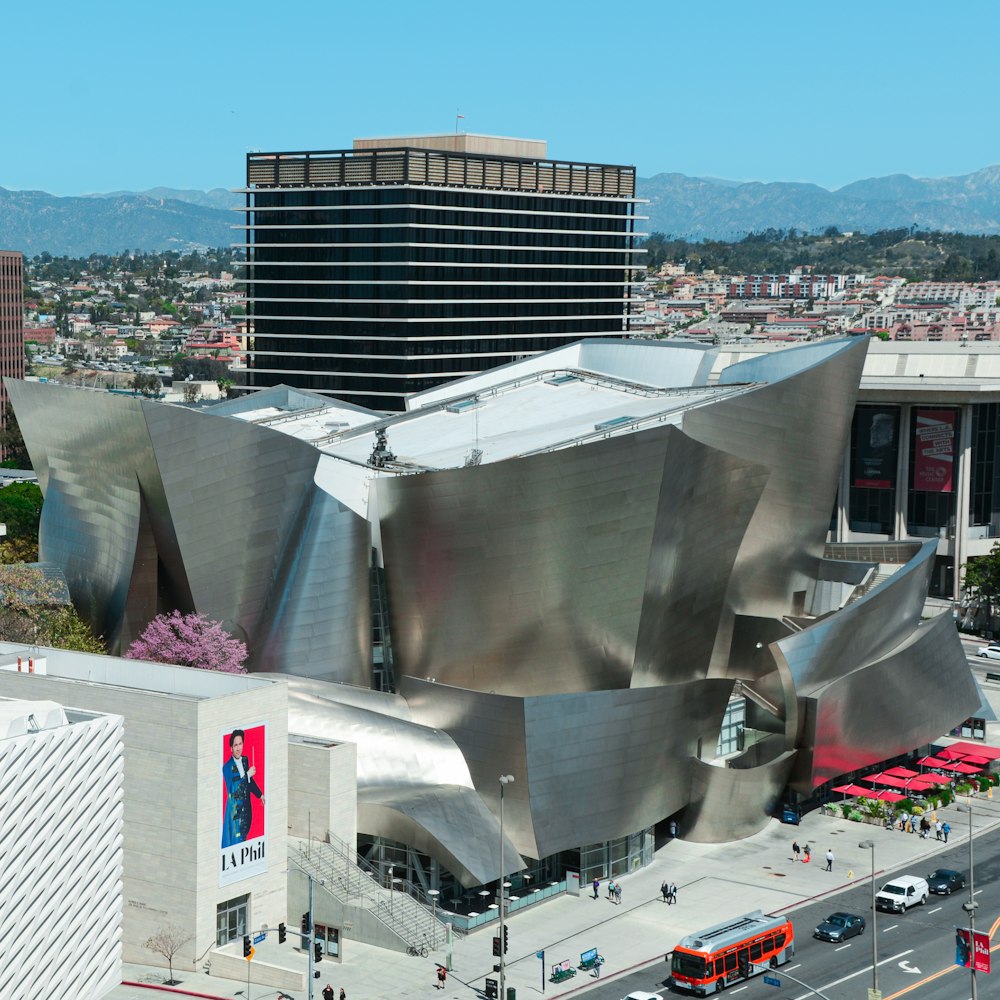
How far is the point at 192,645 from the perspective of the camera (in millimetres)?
58688

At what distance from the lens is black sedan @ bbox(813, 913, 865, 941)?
53.0 m

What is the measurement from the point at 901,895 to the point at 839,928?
12.1 feet

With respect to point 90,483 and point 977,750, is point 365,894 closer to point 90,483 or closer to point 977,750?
point 90,483

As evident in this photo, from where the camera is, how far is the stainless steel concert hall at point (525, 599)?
2254 inches

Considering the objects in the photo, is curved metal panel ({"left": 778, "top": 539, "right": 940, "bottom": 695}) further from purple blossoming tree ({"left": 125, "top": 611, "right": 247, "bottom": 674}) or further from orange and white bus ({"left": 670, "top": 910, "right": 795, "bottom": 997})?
purple blossoming tree ({"left": 125, "top": 611, "right": 247, "bottom": 674})

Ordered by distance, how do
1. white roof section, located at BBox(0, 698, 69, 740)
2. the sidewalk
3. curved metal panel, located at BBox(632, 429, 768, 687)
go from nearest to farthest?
1. white roof section, located at BBox(0, 698, 69, 740)
2. the sidewalk
3. curved metal panel, located at BBox(632, 429, 768, 687)

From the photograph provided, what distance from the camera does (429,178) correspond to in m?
143

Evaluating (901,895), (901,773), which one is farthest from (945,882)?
(901,773)

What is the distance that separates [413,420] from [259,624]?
18.4 meters

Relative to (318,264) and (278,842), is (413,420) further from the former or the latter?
(318,264)

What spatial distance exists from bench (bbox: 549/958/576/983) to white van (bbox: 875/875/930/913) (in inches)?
463

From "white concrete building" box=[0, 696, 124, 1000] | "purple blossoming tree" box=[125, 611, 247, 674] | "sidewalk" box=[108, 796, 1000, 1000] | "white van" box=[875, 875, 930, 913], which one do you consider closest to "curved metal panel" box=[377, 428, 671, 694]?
"purple blossoming tree" box=[125, 611, 247, 674]

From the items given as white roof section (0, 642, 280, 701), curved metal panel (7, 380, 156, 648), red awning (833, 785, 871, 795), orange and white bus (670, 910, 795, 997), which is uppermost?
curved metal panel (7, 380, 156, 648)

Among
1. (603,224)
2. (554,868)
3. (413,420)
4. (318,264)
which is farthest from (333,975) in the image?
(603,224)
